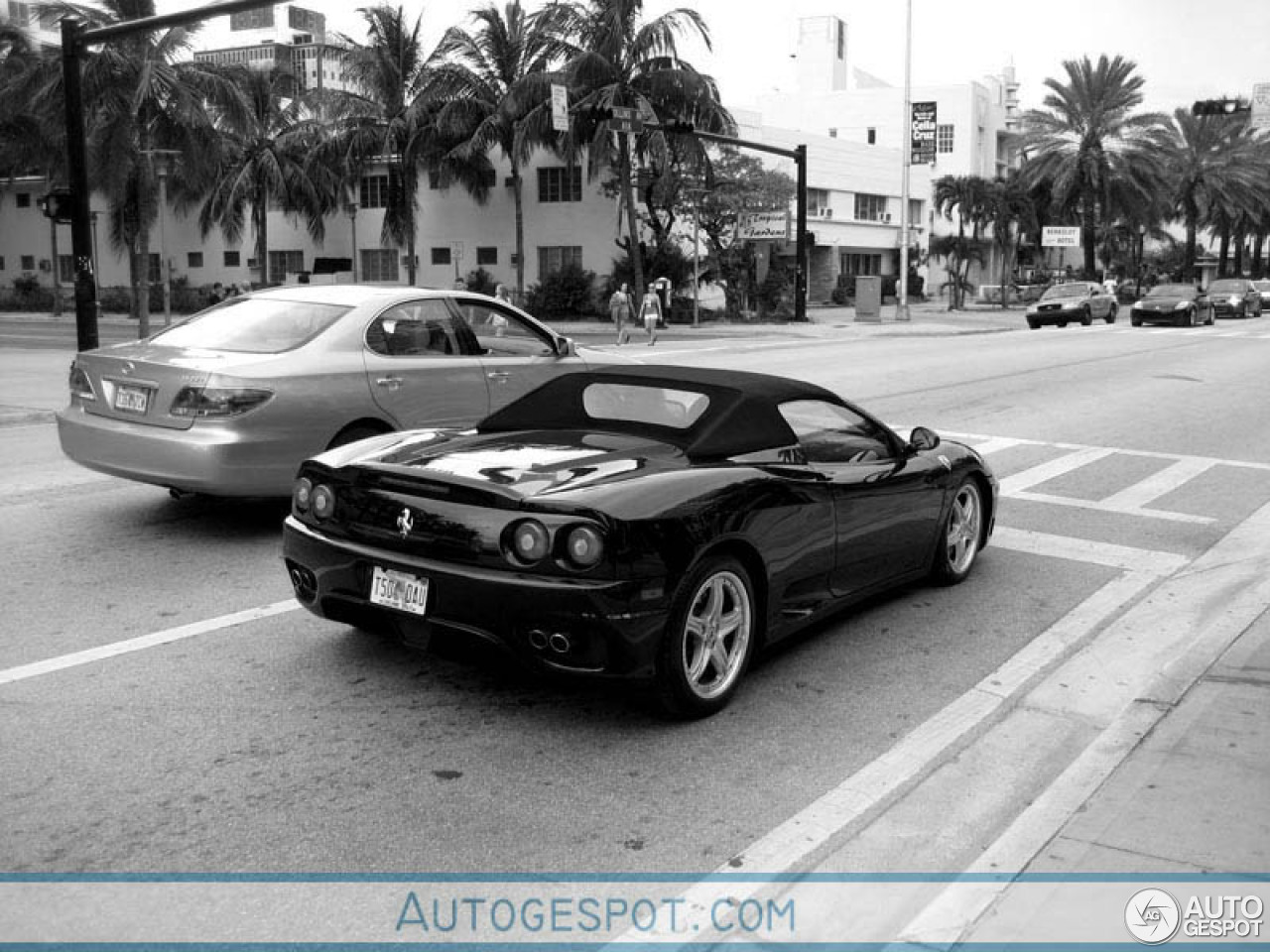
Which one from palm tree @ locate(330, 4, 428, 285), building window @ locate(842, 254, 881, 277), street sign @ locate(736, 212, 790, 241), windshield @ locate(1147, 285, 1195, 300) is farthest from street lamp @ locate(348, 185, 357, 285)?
windshield @ locate(1147, 285, 1195, 300)

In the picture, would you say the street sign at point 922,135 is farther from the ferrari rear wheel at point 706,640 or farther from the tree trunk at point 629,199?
the ferrari rear wheel at point 706,640

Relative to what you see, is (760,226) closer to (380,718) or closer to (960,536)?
(960,536)

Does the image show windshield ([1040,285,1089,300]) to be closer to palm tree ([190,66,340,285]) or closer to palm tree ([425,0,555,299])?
palm tree ([425,0,555,299])

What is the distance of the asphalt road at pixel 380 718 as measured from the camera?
3883mm

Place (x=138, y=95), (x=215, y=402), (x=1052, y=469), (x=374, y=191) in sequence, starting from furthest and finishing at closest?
(x=374, y=191) < (x=138, y=95) < (x=1052, y=469) < (x=215, y=402)

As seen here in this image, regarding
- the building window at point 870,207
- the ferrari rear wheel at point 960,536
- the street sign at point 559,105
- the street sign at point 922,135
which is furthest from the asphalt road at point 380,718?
the building window at point 870,207

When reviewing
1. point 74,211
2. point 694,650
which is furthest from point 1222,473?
point 74,211

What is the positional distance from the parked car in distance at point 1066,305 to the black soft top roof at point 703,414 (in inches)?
1489

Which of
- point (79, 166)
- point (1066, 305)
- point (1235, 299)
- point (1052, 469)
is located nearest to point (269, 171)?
point (1066, 305)

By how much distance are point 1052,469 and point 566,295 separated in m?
34.1

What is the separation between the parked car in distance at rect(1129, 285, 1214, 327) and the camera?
134ft

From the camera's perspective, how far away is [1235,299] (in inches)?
1957

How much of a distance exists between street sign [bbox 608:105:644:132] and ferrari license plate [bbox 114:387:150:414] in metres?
22.8

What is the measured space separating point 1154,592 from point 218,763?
202 inches
